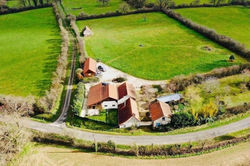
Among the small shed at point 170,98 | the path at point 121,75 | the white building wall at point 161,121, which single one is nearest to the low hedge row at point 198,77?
the small shed at point 170,98

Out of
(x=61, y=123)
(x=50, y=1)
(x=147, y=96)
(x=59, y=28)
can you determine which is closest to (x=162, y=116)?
Result: (x=147, y=96)

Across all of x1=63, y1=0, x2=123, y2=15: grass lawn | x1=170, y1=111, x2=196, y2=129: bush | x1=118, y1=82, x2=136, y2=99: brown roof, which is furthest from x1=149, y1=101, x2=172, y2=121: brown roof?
x1=63, y1=0, x2=123, y2=15: grass lawn

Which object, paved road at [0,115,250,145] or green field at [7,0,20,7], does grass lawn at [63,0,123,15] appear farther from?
paved road at [0,115,250,145]

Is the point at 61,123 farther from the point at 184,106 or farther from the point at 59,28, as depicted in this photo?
the point at 59,28

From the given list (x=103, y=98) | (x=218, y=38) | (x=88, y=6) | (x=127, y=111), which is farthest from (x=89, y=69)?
(x=88, y=6)

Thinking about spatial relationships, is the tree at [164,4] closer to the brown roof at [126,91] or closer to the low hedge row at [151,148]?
the brown roof at [126,91]

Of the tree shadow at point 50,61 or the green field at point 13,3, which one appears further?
the green field at point 13,3
